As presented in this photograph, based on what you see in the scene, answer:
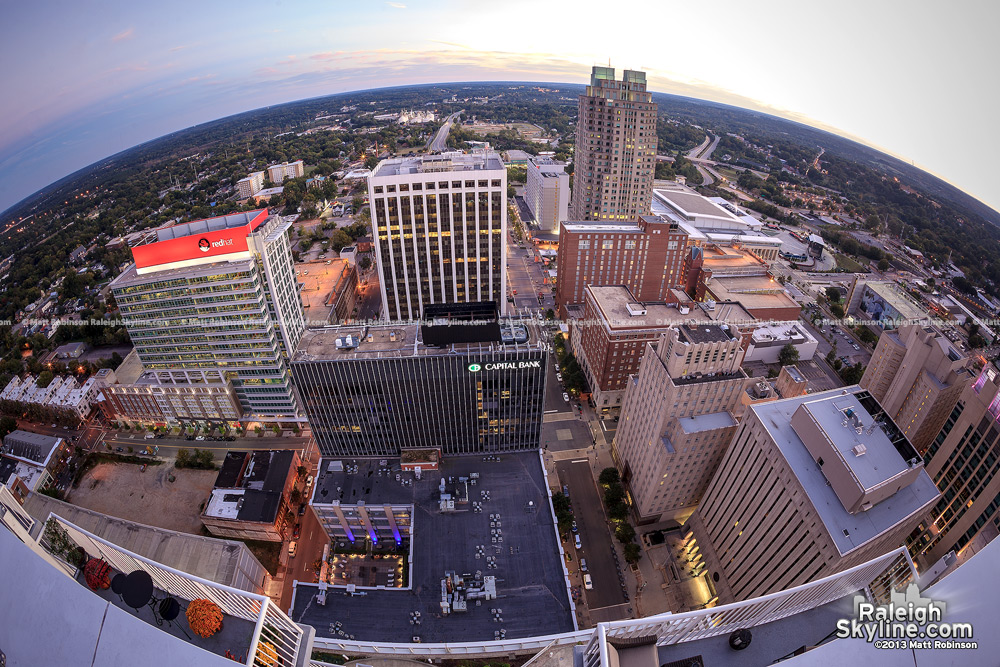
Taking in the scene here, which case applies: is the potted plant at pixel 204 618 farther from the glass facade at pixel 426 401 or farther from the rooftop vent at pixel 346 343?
the rooftop vent at pixel 346 343

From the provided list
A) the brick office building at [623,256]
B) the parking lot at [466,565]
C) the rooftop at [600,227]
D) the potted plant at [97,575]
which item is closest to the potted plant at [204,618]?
the potted plant at [97,575]

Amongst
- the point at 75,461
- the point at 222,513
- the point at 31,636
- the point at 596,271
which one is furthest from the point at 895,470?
the point at 75,461

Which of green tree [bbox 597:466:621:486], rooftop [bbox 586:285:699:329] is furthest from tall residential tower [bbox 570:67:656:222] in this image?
green tree [bbox 597:466:621:486]

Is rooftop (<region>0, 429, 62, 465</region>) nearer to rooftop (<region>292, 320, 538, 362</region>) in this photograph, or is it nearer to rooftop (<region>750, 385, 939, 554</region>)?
rooftop (<region>292, 320, 538, 362</region>)

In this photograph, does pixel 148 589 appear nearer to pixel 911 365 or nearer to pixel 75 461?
pixel 75 461

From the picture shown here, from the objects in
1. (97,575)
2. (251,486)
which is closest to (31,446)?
(251,486)
